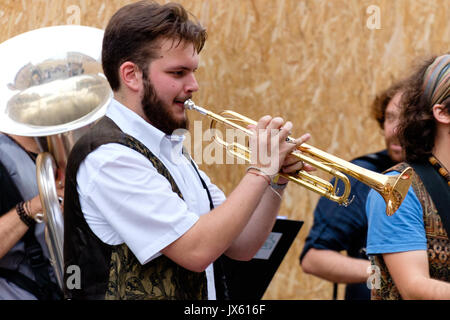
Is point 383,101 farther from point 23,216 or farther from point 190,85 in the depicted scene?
point 23,216

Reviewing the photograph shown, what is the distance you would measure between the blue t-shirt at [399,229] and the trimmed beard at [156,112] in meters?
0.67

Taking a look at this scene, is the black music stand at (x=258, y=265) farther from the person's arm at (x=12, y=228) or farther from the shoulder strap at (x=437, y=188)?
the person's arm at (x=12, y=228)

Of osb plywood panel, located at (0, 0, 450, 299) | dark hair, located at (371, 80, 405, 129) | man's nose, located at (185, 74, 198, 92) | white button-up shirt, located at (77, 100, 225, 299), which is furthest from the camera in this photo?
osb plywood panel, located at (0, 0, 450, 299)

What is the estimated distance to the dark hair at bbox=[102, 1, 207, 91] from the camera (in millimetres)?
1983

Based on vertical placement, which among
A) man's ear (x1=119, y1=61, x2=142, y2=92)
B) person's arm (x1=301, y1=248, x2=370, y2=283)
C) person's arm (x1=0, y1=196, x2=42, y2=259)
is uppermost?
man's ear (x1=119, y1=61, x2=142, y2=92)

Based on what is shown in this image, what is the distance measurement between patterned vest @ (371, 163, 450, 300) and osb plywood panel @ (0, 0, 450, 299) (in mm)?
2062

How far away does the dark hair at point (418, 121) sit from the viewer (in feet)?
6.95

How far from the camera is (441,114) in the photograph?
2.10 metres

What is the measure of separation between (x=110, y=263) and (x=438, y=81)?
1169 millimetres

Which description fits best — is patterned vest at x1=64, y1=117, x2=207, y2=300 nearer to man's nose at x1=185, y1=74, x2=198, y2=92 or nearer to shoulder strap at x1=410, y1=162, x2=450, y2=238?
man's nose at x1=185, y1=74, x2=198, y2=92

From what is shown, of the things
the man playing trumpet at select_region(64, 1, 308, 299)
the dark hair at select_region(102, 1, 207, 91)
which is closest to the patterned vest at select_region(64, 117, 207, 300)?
the man playing trumpet at select_region(64, 1, 308, 299)

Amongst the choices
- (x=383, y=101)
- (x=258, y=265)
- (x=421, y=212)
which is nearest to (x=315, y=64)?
(x=383, y=101)

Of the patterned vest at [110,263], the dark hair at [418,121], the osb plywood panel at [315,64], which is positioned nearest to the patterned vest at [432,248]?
the dark hair at [418,121]
